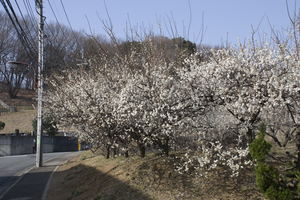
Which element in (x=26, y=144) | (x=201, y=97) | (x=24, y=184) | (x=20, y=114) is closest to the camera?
(x=201, y=97)

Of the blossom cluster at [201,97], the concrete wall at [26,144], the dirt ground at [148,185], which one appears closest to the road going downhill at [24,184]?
the dirt ground at [148,185]

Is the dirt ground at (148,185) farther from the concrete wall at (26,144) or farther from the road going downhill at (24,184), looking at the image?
the concrete wall at (26,144)

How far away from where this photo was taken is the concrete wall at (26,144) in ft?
84.2

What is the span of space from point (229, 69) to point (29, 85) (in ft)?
177

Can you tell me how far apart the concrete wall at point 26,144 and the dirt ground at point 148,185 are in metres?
13.6

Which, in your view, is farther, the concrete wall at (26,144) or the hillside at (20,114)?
the hillside at (20,114)

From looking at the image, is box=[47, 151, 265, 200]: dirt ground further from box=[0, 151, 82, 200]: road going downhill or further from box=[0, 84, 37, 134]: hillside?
box=[0, 84, 37, 134]: hillside

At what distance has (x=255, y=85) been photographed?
606 centimetres

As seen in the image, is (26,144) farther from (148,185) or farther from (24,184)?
(148,185)

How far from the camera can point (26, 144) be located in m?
27.8

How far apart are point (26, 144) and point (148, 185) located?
2471 centimetres

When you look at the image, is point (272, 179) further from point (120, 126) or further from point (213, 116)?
point (120, 126)

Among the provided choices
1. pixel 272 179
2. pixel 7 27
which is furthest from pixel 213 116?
pixel 7 27

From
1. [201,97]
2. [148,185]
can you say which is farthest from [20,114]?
[201,97]
